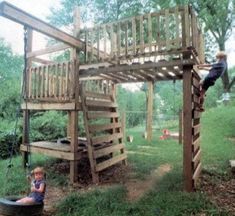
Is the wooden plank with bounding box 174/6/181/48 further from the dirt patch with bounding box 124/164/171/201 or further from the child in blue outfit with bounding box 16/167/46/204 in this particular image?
the child in blue outfit with bounding box 16/167/46/204

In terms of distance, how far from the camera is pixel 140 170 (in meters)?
8.72

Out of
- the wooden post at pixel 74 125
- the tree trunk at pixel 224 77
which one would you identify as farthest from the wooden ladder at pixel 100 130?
the tree trunk at pixel 224 77

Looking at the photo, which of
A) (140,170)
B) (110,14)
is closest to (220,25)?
(110,14)

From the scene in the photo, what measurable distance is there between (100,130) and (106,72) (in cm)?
192

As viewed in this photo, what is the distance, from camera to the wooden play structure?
635 centimetres

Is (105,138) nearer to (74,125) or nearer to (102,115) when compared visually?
(102,115)

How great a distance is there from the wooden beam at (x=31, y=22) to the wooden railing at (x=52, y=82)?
30.4 inches

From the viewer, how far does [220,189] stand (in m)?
6.52

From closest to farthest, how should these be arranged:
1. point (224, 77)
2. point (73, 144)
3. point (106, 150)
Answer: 1. point (73, 144)
2. point (106, 150)
3. point (224, 77)

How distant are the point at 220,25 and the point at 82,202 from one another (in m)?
19.5

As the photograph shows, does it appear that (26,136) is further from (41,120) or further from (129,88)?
(129,88)

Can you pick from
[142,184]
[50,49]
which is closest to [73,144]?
[142,184]

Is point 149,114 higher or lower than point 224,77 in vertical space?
lower

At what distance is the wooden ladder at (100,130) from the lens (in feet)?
25.1
